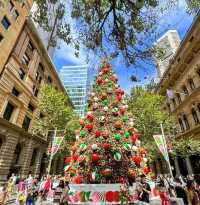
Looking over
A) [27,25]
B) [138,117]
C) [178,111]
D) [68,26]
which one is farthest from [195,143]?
[27,25]

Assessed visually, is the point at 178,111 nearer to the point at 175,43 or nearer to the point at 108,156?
the point at 175,43

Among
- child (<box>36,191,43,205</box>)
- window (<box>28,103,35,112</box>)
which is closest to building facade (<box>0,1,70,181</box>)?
window (<box>28,103,35,112</box>)

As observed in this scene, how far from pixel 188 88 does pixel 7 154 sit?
2621 cm

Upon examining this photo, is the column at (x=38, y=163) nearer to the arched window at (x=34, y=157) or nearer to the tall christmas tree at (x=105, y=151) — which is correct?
the arched window at (x=34, y=157)

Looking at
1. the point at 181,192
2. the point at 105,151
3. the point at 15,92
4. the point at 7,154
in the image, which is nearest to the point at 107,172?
the point at 105,151

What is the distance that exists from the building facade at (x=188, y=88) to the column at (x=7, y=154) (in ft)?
63.6

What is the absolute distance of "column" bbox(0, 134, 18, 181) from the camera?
685 inches

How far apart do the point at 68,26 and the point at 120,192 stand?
6.68 m

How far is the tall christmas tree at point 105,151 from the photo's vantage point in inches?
294

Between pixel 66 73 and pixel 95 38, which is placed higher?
pixel 66 73

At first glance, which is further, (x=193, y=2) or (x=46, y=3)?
(x=46, y=3)

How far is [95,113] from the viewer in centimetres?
951

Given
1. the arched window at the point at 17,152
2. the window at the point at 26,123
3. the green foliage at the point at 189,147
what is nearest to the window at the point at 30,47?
the window at the point at 26,123

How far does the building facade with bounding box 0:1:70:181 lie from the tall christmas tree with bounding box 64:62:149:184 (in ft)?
42.5
